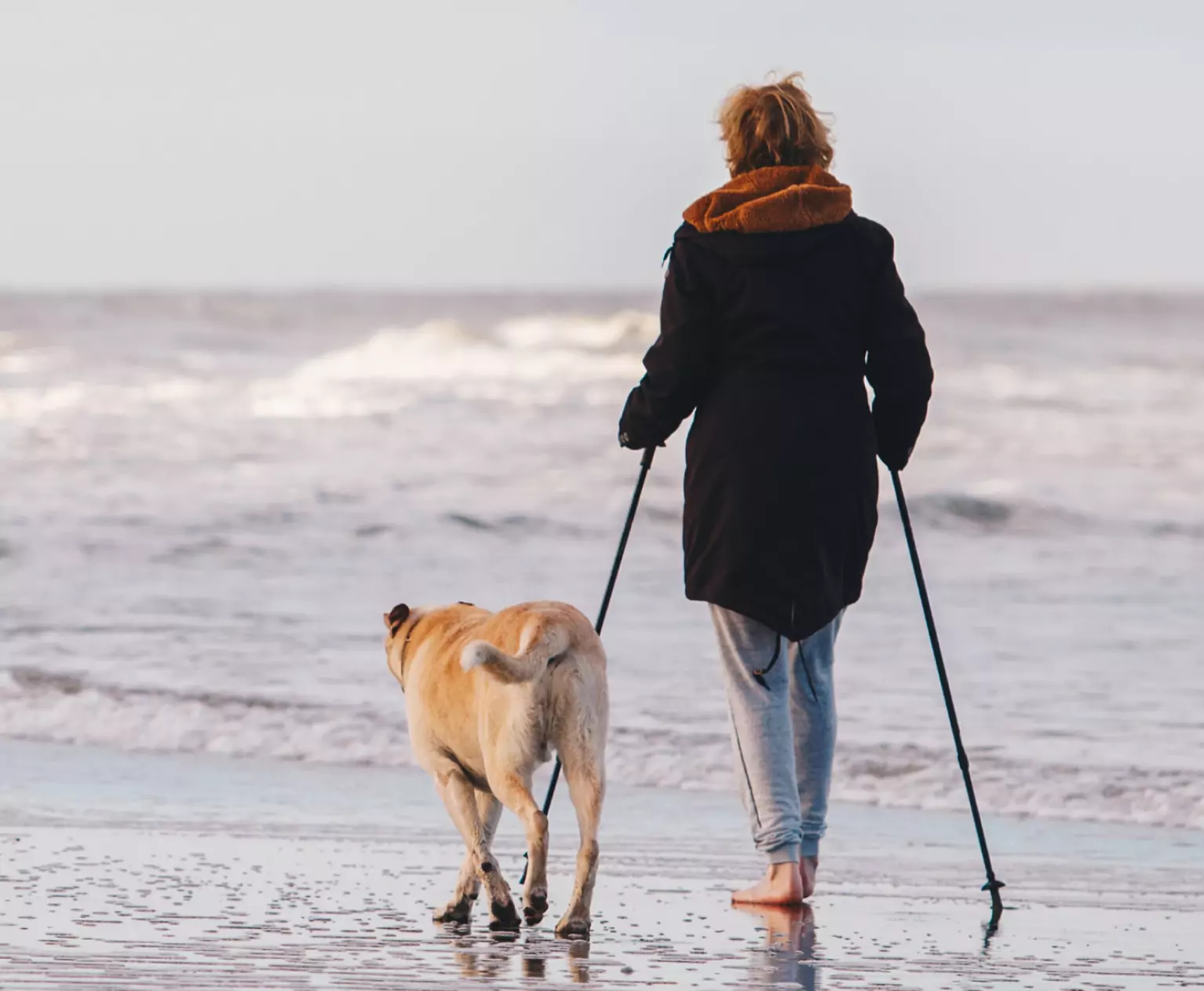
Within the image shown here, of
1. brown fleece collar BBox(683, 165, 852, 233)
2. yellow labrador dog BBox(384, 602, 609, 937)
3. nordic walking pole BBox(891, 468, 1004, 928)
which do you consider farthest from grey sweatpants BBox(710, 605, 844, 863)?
brown fleece collar BBox(683, 165, 852, 233)

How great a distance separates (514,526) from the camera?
14.9 meters

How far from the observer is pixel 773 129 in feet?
13.4

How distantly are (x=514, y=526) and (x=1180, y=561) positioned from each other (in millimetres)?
5335

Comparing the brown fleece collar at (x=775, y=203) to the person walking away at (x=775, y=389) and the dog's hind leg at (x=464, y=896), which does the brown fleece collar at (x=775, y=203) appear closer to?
the person walking away at (x=775, y=389)

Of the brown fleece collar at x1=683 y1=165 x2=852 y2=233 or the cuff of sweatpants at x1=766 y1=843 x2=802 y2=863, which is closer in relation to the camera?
the brown fleece collar at x1=683 y1=165 x2=852 y2=233

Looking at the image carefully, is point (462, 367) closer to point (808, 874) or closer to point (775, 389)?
point (808, 874)

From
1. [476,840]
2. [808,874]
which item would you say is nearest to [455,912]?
[476,840]

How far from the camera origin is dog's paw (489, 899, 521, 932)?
148 inches

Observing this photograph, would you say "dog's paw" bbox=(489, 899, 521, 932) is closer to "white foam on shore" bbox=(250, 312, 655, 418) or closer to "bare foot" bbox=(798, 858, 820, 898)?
"bare foot" bbox=(798, 858, 820, 898)

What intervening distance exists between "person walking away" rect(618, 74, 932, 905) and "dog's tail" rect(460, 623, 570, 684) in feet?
1.77

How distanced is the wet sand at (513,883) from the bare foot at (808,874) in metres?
0.05

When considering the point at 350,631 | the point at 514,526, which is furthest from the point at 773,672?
the point at 514,526

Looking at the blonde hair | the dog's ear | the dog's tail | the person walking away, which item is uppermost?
the blonde hair

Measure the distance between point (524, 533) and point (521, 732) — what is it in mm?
11211
